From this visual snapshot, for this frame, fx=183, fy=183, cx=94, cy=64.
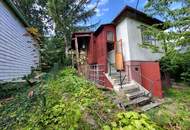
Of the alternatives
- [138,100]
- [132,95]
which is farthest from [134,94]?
[138,100]

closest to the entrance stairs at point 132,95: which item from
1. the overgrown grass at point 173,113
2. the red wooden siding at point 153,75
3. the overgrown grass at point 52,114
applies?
the overgrown grass at point 173,113

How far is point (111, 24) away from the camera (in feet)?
40.9

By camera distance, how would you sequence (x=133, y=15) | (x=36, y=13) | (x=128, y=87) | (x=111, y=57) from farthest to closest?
1. (x=36, y=13)
2. (x=111, y=57)
3. (x=133, y=15)
4. (x=128, y=87)

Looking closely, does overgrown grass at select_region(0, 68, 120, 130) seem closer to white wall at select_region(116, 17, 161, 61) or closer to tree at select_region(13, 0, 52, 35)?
white wall at select_region(116, 17, 161, 61)

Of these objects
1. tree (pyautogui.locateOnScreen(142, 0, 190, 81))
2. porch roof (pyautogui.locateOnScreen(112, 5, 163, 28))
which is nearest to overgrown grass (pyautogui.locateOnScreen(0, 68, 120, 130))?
tree (pyautogui.locateOnScreen(142, 0, 190, 81))

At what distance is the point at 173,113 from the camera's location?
24.5 ft

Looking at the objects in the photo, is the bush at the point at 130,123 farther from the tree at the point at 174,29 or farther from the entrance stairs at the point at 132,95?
the tree at the point at 174,29

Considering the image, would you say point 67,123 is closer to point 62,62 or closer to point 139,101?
point 139,101

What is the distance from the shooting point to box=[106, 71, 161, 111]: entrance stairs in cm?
818

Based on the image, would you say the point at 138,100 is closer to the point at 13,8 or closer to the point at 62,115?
the point at 62,115

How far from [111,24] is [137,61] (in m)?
3.17

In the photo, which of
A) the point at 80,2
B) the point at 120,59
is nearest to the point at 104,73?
the point at 120,59

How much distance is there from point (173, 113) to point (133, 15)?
6.50 metres

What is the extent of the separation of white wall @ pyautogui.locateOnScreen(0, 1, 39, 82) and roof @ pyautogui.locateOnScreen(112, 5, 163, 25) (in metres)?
6.31
